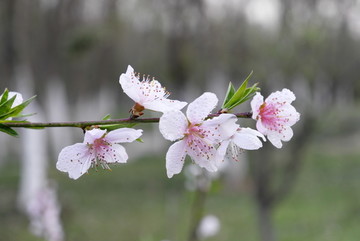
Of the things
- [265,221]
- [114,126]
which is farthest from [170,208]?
[114,126]

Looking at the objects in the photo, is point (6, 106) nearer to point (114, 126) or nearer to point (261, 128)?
point (114, 126)

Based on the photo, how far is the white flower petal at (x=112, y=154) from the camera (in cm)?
123

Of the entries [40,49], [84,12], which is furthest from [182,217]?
[84,12]

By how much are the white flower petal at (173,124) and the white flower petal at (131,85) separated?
0.11 m

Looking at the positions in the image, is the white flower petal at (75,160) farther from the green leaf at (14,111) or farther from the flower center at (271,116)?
the flower center at (271,116)

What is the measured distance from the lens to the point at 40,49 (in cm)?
1656

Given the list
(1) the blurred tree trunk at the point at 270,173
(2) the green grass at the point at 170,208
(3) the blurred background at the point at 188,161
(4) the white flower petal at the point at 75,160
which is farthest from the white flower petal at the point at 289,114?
(2) the green grass at the point at 170,208

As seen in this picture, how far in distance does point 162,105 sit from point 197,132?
103mm

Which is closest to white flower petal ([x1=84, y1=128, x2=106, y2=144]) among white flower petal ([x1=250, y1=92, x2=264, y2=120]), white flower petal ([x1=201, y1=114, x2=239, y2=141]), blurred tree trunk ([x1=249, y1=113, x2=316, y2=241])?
white flower petal ([x1=201, y1=114, x2=239, y2=141])

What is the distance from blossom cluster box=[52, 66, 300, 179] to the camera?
1.14m

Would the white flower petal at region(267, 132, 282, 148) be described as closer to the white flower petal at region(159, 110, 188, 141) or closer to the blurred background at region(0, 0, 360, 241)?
the white flower petal at region(159, 110, 188, 141)

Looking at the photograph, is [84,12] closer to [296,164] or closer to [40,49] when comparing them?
[40,49]

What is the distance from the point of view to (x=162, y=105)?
1.18 meters

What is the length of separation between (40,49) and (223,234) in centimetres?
978
